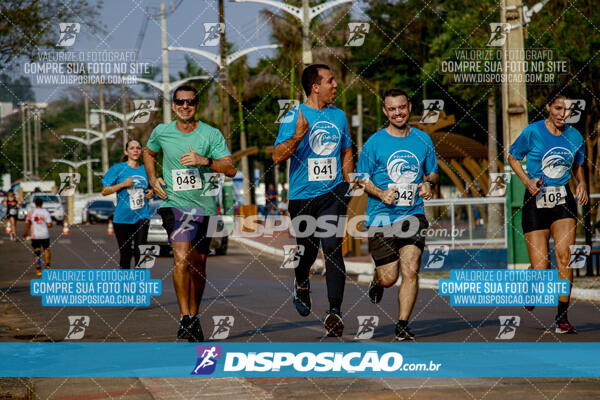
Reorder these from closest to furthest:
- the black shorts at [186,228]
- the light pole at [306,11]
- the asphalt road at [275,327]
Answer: the asphalt road at [275,327] → the black shorts at [186,228] → the light pole at [306,11]

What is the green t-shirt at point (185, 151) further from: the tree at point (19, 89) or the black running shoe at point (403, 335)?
the tree at point (19, 89)

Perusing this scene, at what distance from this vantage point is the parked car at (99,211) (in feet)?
130

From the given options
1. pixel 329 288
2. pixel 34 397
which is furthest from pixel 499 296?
pixel 34 397

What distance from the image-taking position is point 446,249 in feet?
58.6

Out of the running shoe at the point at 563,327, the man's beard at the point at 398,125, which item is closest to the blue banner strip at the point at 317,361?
the running shoe at the point at 563,327

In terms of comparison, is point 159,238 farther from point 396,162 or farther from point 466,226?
point 396,162

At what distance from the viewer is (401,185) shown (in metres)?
7.58

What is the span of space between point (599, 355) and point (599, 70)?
17.7 meters

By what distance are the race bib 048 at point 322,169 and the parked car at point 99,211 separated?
106 feet

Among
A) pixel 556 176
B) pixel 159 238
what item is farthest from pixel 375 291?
pixel 159 238

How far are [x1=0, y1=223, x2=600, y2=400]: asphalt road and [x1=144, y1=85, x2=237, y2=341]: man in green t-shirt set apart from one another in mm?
733

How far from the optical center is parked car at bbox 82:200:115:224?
130ft

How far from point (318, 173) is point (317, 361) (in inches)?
64.8

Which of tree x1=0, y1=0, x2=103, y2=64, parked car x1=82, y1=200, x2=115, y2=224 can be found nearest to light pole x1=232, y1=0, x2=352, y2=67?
tree x1=0, y1=0, x2=103, y2=64
